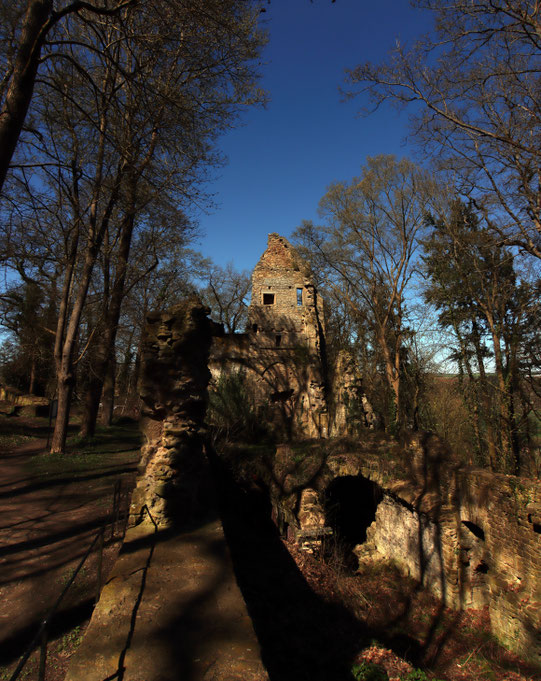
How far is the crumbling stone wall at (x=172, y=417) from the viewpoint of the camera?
601 centimetres

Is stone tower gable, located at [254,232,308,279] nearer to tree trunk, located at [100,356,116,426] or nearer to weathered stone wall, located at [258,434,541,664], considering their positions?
weathered stone wall, located at [258,434,541,664]

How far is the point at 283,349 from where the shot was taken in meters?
17.1

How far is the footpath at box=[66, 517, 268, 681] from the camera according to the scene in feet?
9.89

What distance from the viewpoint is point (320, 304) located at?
60.4 ft

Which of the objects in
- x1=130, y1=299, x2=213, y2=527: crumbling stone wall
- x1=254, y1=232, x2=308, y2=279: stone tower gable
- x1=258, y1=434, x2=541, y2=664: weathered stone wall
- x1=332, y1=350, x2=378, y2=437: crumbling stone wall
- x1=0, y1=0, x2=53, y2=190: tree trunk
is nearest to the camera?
x1=0, y1=0, x2=53, y2=190: tree trunk

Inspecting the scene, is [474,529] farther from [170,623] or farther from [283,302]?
[283,302]

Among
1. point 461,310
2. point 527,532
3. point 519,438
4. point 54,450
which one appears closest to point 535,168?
point 527,532

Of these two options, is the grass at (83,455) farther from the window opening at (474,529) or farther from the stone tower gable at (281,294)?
the window opening at (474,529)

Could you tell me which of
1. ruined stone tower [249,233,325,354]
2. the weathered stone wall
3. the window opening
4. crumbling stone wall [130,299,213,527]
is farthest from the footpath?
ruined stone tower [249,233,325,354]

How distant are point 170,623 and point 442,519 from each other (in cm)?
721

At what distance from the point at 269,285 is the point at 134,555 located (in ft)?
45.9

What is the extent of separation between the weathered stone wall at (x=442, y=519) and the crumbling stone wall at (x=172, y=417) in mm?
4880

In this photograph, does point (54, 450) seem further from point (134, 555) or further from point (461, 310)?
point (461, 310)

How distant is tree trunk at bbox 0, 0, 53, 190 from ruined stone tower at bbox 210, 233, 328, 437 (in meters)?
12.4
